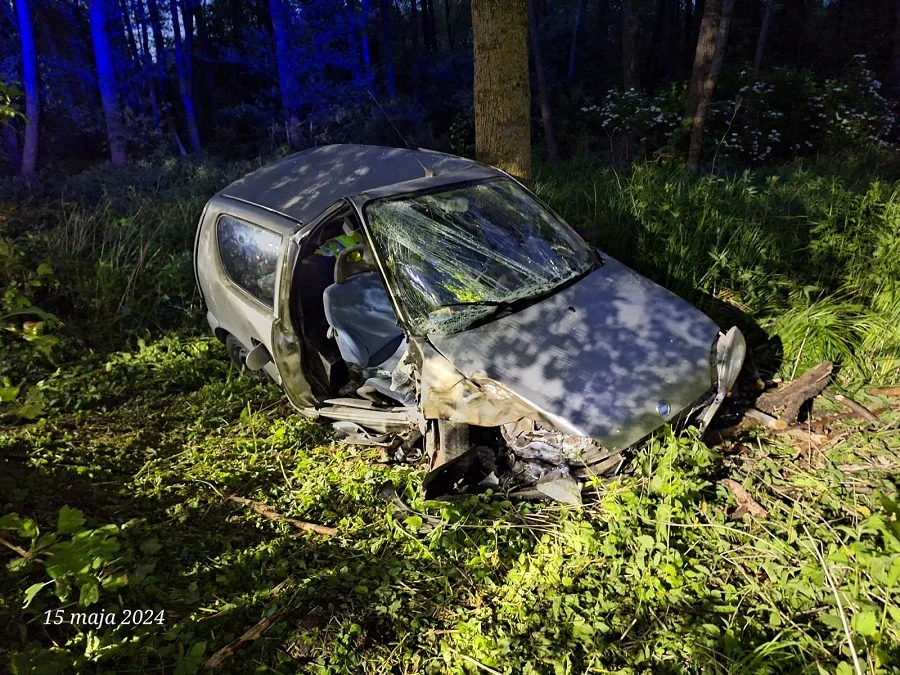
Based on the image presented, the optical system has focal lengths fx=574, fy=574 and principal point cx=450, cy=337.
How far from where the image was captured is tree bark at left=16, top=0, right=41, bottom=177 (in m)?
12.8

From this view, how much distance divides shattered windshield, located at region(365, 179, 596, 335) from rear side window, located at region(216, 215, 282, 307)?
83cm

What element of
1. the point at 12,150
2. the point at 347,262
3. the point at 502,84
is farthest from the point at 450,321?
the point at 12,150

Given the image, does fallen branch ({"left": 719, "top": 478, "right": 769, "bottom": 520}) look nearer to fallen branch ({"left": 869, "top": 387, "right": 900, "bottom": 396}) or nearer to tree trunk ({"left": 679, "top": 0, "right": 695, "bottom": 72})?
fallen branch ({"left": 869, "top": 387, "right": 900, "bottom": 396})

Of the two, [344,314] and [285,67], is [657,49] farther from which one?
[344,314]

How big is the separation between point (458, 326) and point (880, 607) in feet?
7.02

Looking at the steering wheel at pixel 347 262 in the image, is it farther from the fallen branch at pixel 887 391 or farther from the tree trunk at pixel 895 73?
the tree trunk at pixel 895 73

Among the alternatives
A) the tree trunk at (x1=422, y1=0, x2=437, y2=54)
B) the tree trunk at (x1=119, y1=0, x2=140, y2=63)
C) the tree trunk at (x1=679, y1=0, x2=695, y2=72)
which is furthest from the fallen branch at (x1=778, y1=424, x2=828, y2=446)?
the tree trunk at (x1=422, y1=0, x2=437, y2=54)

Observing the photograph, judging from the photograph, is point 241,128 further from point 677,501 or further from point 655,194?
point 677,501

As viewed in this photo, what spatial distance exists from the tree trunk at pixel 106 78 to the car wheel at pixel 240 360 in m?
11.6

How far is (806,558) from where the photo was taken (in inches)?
97.6

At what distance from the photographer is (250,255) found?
4098 mm

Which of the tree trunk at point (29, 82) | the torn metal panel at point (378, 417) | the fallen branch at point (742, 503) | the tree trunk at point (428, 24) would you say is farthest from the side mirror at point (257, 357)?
the tree trunk at point (428, 24)

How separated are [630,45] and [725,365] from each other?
15.6m

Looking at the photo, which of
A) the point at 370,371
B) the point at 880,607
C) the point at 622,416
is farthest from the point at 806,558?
the point at 370,371
